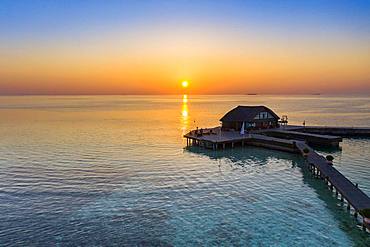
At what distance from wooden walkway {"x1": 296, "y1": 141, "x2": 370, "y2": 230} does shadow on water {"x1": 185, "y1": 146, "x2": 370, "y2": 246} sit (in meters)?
0.80

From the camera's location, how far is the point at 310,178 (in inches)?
1251

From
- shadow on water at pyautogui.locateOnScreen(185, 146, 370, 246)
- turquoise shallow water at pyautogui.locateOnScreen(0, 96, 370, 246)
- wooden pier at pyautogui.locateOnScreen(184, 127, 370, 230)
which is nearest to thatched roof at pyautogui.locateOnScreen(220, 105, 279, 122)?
wooden pier at pyautogui.locateOnScreen(184, 127, 370, 230)

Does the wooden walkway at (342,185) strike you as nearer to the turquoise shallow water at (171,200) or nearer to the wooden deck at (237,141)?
the turquoise shallow water at (171,200)

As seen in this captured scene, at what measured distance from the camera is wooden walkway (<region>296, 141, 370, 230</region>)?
21048 millimetres

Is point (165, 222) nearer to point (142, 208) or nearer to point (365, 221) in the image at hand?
point (142, 208)

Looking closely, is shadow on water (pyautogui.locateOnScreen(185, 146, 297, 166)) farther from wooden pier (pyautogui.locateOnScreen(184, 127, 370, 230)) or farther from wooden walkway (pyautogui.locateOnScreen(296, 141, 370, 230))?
wooden walkway (pyautogui.locateOnScreen(296, 141, 370, 230))

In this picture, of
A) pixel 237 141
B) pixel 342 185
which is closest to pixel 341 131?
pixel 237 141

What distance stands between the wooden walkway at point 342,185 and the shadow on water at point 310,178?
0.80 m

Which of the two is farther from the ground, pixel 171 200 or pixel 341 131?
pixel 341 131

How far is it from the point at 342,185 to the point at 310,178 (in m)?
6.60

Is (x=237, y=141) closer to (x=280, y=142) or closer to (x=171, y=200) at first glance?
(x=280, y=142)

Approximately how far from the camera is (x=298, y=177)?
32062mm

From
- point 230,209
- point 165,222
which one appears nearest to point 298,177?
point 230,209

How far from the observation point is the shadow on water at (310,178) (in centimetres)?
1966
